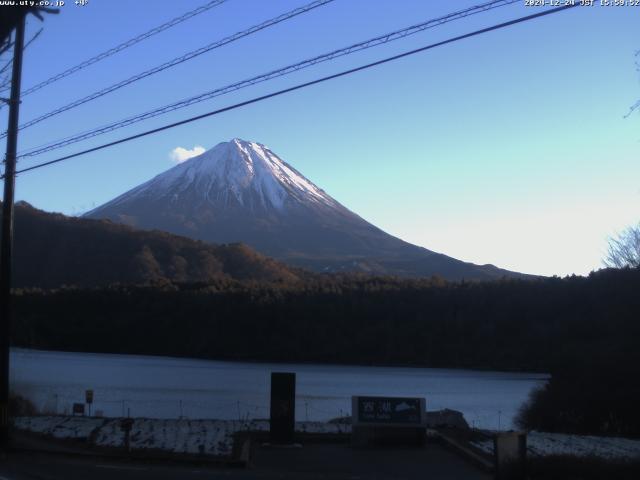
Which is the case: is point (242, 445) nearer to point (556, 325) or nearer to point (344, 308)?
point (556, 325)

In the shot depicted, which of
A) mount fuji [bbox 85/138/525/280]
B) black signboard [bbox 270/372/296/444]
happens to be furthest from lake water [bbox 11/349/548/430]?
mount fuji [bbox 85/138/525/280]

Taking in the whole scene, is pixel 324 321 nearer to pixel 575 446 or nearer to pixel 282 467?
pixel 575 446

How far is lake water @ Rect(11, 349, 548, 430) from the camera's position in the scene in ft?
121

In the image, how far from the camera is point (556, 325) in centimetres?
7044

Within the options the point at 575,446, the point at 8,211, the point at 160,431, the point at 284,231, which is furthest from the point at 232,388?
the point at 284,231

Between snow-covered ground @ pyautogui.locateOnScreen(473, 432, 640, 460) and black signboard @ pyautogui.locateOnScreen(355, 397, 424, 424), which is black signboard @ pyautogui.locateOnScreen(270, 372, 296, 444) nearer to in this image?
black signboard @ pyautogui.locateOnScreen(355, 397, 424, 424)

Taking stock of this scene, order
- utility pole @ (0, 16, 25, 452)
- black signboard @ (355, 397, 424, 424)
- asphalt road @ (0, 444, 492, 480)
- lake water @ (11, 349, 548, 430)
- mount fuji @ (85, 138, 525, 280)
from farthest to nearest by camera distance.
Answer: mount fuji @ (85, 138, 525, 280) < lake water @ (11, 349, 548, 430) < black signboard @ (355, 397, 424, 424) < utility pole @ (0, 16, 25, 452) < asphalt road @ (0, 444, 492, 480)

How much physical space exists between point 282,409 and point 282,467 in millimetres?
2446

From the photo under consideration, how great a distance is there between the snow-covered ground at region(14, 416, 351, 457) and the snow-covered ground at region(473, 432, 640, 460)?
4649 millimetres

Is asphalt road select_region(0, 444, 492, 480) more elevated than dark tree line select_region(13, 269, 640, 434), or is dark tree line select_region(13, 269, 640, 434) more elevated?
dark tree line select_region(13, 269, 640, 434)

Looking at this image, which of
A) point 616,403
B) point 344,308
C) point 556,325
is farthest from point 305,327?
point 616,403

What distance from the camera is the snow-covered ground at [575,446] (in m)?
18.3

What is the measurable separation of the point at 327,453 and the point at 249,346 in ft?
231

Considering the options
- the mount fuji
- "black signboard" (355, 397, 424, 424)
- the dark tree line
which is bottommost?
"black signboard" (355, 397, 424, 424)
